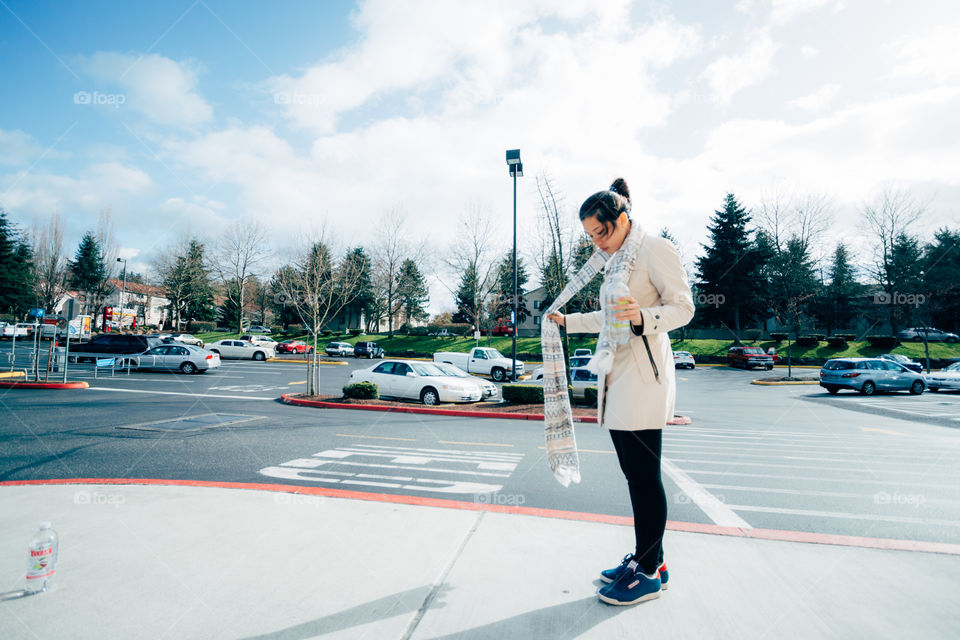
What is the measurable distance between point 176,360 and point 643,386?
26394 millimetres

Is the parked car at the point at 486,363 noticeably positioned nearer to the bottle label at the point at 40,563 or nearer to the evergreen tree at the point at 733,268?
the bottle label at the point at 40,563

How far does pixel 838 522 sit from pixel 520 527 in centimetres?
281

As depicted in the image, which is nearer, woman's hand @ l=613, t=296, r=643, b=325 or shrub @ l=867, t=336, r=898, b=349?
woman's hand @ l=613, t=296, r=643, b=325

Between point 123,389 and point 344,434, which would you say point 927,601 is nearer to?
point 344,434

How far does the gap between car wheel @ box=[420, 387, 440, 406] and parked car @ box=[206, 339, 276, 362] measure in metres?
25.4

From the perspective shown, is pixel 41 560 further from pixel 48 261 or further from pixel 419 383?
pixel 48 261

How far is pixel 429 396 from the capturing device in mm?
13398

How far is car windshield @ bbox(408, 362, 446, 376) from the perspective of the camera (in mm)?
14016

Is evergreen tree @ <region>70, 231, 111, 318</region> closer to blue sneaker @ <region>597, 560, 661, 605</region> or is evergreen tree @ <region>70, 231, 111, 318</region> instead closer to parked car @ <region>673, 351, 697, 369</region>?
parked car @ <region>673, 351, 697, 369</region>

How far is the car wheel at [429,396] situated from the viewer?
13296 mm

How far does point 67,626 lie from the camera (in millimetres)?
2070

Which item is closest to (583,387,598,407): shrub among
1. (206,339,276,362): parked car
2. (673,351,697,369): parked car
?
(673,351,697,369): parked car

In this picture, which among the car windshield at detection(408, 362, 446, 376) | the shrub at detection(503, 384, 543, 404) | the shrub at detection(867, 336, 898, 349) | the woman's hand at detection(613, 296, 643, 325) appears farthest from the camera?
the shrub at detection(867, 336, 898, 349)

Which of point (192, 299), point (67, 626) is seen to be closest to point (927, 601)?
point (67, 626)
